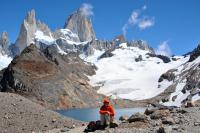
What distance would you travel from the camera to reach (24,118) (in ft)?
138

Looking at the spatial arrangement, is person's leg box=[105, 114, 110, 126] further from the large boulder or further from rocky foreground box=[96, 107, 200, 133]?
the large boulder

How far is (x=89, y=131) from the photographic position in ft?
106

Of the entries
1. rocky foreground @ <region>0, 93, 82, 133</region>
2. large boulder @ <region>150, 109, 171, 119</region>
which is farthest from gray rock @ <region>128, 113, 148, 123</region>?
rocky foreground @ <region>0, 93, 82, 133</region>

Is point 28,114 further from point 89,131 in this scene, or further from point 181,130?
point 181,130

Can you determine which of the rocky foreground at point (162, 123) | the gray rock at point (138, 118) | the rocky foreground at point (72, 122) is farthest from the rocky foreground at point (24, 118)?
the rocky foreground at point (162, 123)

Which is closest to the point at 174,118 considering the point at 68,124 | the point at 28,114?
the point at 68,124

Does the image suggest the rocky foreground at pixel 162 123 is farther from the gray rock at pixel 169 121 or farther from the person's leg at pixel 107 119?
the person's leg at pixel 107 119

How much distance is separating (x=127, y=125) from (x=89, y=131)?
293 cm

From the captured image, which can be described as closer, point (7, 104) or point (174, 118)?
point (174, 118)

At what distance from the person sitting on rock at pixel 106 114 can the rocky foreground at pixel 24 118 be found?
887cm

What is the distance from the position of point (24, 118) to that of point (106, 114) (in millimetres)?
13138

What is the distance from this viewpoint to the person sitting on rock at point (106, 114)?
31.1m

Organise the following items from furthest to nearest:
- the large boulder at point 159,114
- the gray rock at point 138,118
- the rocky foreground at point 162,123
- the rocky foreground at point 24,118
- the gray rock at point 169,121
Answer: the rocky foreground at point 24,118 → the large boulder at point 159,114 → the gray rock at point 138,118 → the gray rock at point 169,121 → the rocky foreground at point 162,123

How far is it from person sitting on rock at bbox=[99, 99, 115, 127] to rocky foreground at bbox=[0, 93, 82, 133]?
8.87 metres
